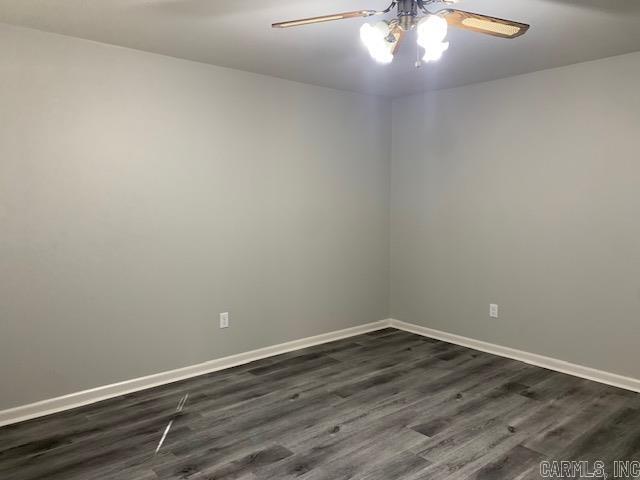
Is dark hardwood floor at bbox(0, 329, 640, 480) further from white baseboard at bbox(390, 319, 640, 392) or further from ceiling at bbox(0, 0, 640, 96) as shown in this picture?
ceiling at bbox(0, 0, 640, 96)

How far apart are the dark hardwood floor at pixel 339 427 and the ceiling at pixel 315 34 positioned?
→ 236 centimetres

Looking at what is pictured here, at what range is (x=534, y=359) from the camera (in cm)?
395

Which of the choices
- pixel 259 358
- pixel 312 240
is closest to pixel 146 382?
pixel 259 358

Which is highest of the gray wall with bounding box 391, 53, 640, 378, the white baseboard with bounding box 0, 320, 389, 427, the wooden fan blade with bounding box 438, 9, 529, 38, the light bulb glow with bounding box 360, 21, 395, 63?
the wooden fan blade with bounding box 438, 9, 529, 38

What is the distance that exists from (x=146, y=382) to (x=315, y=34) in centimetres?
265

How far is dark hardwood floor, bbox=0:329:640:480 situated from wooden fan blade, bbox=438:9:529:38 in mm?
2099

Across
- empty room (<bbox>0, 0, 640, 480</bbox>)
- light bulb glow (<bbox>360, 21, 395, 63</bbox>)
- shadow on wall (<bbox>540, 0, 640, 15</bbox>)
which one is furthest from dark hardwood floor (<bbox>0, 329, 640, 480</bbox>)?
shadow on wall (<bbox>540, 0, 640, 15</bbox>)

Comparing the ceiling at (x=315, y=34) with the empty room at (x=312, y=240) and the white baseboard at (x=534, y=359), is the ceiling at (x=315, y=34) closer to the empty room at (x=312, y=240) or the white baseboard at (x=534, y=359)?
the empty room at (x=312, y=240)

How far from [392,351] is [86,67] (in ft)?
10.6

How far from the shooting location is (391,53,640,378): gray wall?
3.45m

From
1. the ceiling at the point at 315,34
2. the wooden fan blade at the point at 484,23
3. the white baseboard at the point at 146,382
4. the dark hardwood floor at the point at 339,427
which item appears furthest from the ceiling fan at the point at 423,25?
the white baseboard at the point at 146,382

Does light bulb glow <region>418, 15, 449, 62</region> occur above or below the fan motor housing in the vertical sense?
below

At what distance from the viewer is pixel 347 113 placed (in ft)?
15.1

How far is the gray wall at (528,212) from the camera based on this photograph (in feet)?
11.3
